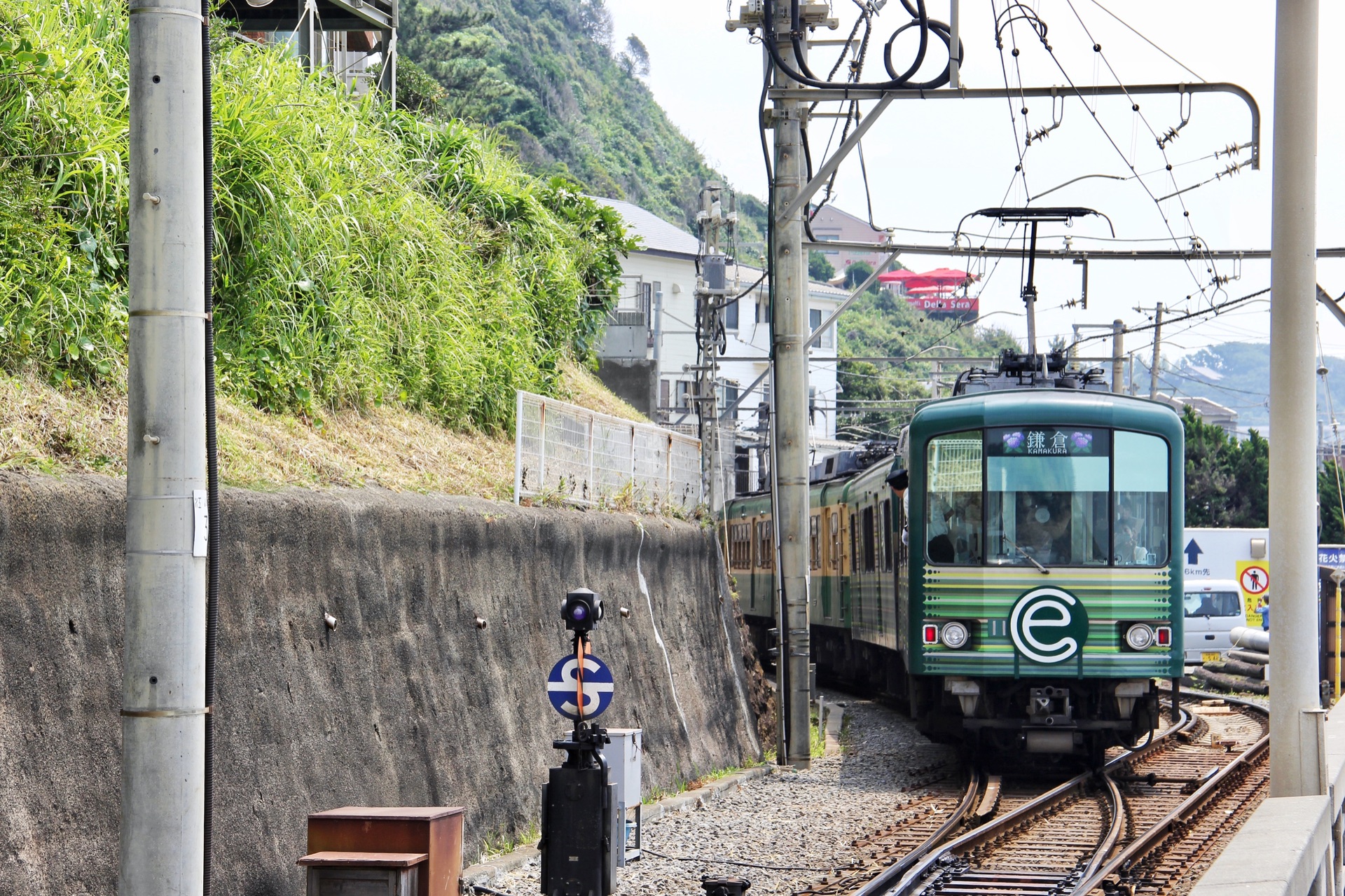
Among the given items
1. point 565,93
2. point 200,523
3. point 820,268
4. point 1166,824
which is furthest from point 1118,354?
point 820,268

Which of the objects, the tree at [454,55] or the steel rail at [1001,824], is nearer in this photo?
the steel rail at [1001,824]

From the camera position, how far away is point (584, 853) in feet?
25.6

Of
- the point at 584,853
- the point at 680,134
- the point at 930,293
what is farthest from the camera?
the point at 930,293

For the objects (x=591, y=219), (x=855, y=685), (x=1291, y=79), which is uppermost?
(x=591, y=219)

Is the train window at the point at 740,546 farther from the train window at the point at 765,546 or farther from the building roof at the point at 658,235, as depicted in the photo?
the building roof at the point at 658,235

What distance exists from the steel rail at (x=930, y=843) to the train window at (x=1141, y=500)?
2.46 m

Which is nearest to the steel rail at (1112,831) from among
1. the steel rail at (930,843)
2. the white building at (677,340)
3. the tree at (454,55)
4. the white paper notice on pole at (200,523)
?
the steel rail at (930,843)

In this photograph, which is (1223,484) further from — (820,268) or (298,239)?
(820,268)

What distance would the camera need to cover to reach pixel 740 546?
30.5 m

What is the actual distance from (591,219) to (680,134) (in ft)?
295

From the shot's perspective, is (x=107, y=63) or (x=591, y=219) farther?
(x=591, y=219)

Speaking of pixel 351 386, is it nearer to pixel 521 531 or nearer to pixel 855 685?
pixel 521 531

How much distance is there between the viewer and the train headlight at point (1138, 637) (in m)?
13.9

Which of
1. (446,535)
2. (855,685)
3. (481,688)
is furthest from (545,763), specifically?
(855,685)
